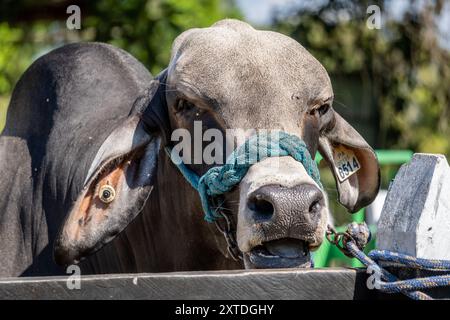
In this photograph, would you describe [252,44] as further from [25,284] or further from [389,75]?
[389,75]

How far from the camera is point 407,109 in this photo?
1009cm

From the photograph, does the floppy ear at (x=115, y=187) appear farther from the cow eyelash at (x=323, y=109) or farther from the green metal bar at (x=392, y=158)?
the green metal bar at (x=392, y=158)

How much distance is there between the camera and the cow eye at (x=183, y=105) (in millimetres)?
3579

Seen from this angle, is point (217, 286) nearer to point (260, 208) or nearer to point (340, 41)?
point (260, 208)

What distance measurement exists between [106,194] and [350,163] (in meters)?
1.05

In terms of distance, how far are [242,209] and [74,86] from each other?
1770 mm

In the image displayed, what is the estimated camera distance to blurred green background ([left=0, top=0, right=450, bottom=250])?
7.90m

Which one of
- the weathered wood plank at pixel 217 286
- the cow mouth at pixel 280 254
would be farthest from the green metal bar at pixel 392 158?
the weathered wood plank at pixel 217 286

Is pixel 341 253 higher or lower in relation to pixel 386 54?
lower

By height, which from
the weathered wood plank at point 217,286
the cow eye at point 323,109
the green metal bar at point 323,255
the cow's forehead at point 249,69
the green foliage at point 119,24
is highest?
the green foliage at point 119,24

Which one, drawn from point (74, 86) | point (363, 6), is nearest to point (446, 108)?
point (363, 6)

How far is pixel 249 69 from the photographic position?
346cm

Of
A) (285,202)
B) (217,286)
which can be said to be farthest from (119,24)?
(217,286)

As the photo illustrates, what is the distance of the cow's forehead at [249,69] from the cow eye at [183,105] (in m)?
0.08
